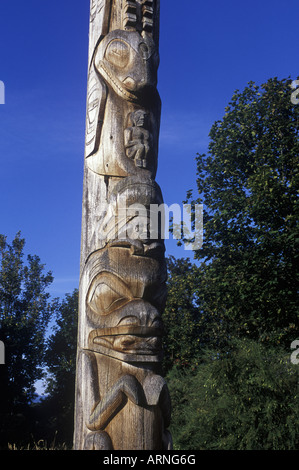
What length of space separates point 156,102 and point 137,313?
9.60 ft

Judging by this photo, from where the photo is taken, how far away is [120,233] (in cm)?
479

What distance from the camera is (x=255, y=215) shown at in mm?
14664

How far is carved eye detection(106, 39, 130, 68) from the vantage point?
572cm

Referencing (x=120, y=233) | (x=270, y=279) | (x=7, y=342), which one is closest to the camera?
(x=120, y=233)

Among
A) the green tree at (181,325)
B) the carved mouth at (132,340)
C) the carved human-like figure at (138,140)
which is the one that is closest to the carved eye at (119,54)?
the carved human-like figure at (138,140)

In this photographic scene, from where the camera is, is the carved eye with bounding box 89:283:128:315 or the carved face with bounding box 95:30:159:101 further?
the carved face with bounding box 95:30:159:101

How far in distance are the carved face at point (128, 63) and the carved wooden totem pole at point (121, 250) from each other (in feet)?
0.04

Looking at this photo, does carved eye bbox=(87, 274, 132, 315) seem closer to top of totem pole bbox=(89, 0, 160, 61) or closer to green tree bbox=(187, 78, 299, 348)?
top of totem pole bbox=(89, 0, 160, 61)

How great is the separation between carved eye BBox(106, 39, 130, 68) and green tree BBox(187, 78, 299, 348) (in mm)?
8714

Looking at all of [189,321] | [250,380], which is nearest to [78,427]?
[250,380]

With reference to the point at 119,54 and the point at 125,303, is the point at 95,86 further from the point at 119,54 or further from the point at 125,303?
the point at 125,303

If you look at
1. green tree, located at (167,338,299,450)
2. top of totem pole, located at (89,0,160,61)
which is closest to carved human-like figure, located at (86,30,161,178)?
top of totem pole, located at (89,0,160,61)

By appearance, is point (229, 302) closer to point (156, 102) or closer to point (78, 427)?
point (156, 102)

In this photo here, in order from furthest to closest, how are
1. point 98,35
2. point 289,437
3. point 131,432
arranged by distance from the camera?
point 289,437 < point 98,35 < point 131,432
